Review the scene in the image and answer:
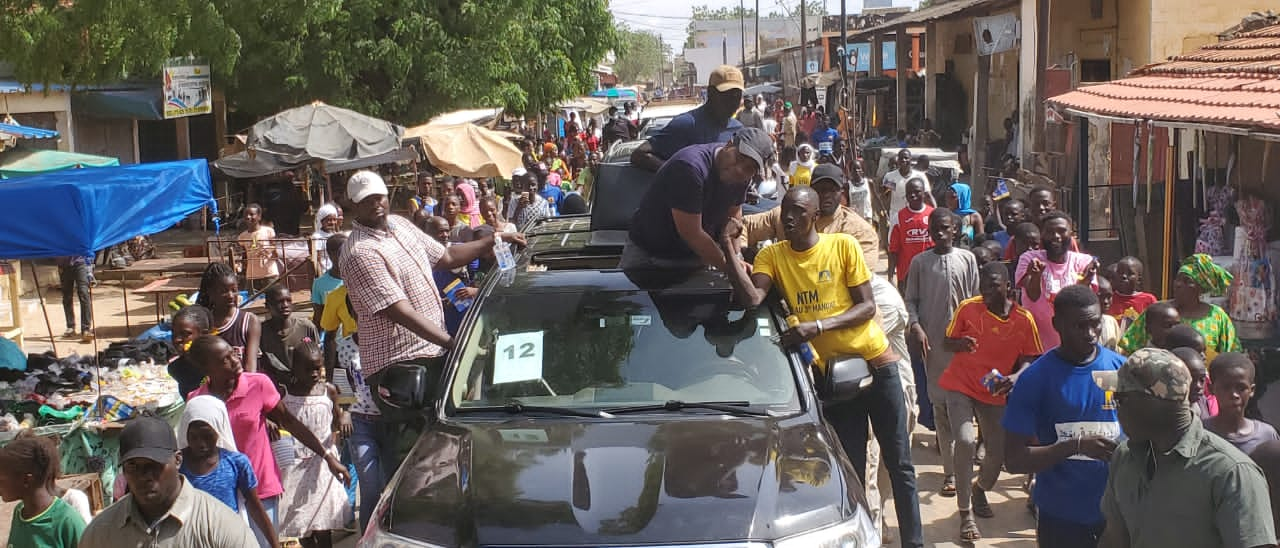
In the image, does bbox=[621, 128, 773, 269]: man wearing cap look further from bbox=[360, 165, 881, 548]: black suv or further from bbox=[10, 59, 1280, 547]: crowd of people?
bbox=[360, 165, 881, 548]: black suv

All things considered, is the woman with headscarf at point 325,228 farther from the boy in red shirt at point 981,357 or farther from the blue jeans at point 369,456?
the boy in red shirt at point 981,357

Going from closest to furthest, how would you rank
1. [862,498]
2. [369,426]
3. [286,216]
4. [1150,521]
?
1. [1150,521]
2. [862,498]
3. [369,426]
4. [286,216]

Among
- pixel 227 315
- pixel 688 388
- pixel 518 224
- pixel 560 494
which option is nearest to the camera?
pixel 560 494

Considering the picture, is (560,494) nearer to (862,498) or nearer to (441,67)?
(862,498)

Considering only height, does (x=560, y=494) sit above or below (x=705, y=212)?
below

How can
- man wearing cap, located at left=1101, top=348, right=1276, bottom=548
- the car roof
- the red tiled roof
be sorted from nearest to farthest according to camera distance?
1. man wearing cap, located at left=1101, top=348, right=1276, bottom=548
2. the car roof
3. the red tiled roof

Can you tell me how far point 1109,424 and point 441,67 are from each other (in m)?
17.8

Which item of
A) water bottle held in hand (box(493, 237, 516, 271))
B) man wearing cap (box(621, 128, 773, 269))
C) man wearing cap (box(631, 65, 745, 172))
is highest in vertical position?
man wearing cap (box(631, 65, 745, 172))

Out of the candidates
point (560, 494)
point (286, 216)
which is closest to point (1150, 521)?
point (560, 494)

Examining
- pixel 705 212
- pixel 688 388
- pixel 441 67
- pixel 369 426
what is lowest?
pixel 369 426

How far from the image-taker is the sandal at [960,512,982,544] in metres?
7.12

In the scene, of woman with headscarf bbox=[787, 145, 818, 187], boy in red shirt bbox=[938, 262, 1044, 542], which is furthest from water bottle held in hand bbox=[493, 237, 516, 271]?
woman with headscarf bbox=[787, 145, 818, 187]

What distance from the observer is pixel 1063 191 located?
15305 mm

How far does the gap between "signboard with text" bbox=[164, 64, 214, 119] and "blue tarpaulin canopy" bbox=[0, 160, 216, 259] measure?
444 inches
